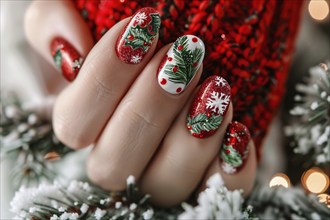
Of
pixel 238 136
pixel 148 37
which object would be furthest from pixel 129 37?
pixel 238 136

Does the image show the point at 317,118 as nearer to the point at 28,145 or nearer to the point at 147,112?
the point at 147,112

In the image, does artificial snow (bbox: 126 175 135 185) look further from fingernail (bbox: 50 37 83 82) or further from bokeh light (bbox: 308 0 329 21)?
bokeh light (bbox: 308 0 329 21)

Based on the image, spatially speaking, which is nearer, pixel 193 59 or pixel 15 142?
pixel 193 59

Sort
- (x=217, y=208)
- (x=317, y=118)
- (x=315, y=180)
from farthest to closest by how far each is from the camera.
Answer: (x=315, y=180) < (x=317, y=118) < (x=217, y=208)

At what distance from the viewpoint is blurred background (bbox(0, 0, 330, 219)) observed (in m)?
0.51

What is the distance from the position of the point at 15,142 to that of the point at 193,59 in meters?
0.26

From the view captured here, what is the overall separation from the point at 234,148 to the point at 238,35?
0.09 metres

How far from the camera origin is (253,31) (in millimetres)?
364

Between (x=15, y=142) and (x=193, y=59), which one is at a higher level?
(x=193, y=59)

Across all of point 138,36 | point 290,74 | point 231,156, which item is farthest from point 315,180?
point 138,36

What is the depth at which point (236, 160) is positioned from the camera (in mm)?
361

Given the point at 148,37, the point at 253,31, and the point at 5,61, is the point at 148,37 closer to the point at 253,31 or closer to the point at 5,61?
the point at 253,31

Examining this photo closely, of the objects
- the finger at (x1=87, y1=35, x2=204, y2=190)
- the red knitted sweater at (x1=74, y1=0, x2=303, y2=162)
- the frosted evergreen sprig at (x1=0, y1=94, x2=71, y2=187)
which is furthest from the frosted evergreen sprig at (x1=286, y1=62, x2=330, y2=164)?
the frosted evergreen sprig at (x1=0, y1=94, x2=71, y2=187)

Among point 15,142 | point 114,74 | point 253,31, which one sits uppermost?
point 253,31
